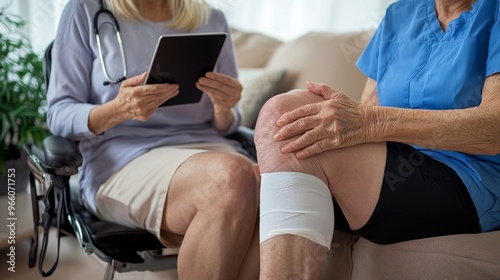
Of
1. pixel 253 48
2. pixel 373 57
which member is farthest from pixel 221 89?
pixel 253 48

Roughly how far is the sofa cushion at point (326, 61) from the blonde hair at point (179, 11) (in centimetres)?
42

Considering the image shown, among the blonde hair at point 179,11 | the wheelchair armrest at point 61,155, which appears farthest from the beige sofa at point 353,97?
the wheelchair armrest at point 61,155

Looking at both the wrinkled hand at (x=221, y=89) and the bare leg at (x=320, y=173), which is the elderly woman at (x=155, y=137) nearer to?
the wrinkled hand at (x=221, y=89)

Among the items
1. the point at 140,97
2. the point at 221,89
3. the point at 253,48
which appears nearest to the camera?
the point at 140,97

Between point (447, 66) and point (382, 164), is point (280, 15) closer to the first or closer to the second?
point (447, 66)

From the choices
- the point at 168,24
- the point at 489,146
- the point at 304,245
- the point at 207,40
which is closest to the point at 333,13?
the point at 168,24

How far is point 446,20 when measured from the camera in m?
1.14

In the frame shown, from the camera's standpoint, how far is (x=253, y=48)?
210 cm

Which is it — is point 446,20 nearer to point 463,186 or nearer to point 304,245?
point 463,186

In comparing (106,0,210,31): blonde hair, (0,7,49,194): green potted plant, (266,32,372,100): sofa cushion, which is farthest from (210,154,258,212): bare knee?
(0,7,49,194): green potted plant

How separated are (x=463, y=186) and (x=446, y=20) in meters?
0.39

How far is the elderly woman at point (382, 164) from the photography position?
2.89 ft

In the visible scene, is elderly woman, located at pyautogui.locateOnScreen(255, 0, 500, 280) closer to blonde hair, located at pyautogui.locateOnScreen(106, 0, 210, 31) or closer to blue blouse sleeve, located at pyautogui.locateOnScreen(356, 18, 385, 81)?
blue blouse sleeve, located at pyautogui.locateOnScreen(356, 18, 385, 81)

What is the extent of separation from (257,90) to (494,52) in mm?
904
